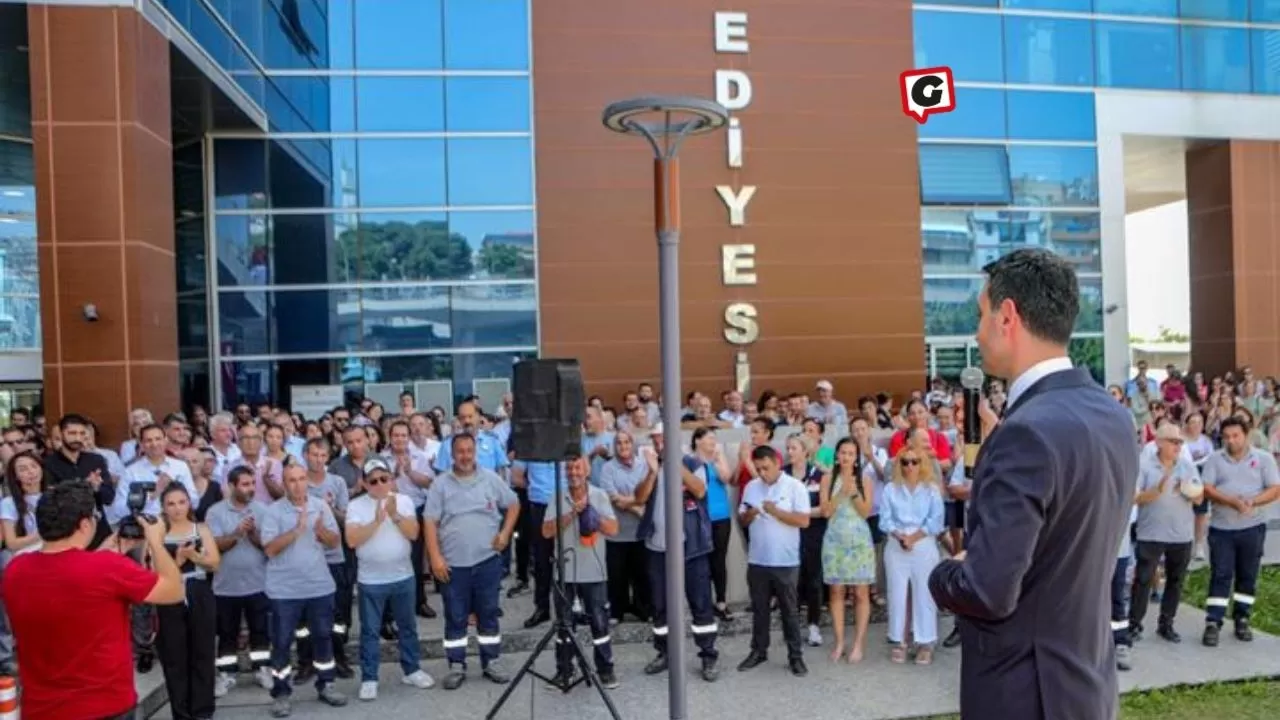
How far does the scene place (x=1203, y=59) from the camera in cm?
1922

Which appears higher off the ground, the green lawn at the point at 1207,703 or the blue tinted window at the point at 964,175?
the blue tinted window at the point at 964,175

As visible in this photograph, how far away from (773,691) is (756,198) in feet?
36.5

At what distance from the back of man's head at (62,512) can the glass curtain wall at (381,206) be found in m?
12.3

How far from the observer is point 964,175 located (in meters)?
17.9

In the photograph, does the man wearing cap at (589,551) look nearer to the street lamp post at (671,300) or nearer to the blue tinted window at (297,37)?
the street lamp post at (671,300)

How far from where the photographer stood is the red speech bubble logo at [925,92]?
1670cm

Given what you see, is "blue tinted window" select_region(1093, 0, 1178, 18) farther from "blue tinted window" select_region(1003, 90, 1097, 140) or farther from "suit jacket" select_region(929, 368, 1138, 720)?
"suit jacket" select_region(929, 368, 1138, 720)

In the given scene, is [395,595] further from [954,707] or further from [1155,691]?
[1155,691]

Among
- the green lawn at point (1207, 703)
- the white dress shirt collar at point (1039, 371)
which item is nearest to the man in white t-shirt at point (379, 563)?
the green lawn at point (1207, 703)

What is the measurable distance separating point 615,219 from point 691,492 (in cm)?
948

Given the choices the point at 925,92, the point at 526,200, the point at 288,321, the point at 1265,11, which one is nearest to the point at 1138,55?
the point at 1265,11

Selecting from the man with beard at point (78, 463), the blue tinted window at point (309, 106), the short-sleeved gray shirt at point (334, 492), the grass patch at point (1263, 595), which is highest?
the blue tinted window at point (309, 106)

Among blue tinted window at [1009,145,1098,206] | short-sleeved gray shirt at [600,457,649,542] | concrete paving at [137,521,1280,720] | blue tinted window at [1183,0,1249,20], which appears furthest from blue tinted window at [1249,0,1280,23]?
short-sleeved gray shirt at [600,457,649,542]

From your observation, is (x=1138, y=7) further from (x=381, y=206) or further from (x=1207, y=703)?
(x=1207, y=703)
